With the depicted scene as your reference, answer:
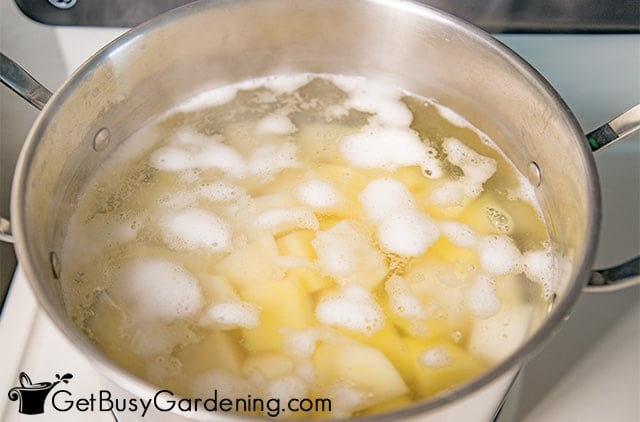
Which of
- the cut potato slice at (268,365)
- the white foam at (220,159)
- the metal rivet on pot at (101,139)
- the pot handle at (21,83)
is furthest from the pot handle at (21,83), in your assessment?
the cut potato slice at (268,365)

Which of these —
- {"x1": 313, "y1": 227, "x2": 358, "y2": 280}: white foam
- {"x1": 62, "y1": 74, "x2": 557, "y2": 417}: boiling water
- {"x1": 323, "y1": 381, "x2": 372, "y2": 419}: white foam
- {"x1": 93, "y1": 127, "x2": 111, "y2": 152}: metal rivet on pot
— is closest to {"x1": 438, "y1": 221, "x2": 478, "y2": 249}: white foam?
{"x1": 62, "y1": 74, "x2": 557, "y2": 417}: boiling water

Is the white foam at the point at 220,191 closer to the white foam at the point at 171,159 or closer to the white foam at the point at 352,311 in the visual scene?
the white foam at the point at 171,159

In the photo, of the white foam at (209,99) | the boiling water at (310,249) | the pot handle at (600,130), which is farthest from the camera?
the white foam at (209,99)

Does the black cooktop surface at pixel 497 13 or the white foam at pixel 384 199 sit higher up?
the black cooktop surface at pixel 497 13

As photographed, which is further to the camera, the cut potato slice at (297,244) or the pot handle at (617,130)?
the cut potato slice at (297,244)

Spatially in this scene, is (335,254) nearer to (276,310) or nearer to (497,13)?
(276,310)

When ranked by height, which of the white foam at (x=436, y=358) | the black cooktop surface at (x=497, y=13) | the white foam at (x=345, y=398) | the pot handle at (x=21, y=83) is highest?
the black cooktop surface at (x=497, y=13)

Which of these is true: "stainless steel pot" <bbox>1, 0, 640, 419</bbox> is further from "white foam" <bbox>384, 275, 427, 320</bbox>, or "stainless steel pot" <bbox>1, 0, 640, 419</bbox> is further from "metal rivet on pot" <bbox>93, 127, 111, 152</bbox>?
"white foam" <bbox>384, 275, 427, 320</bbox>
